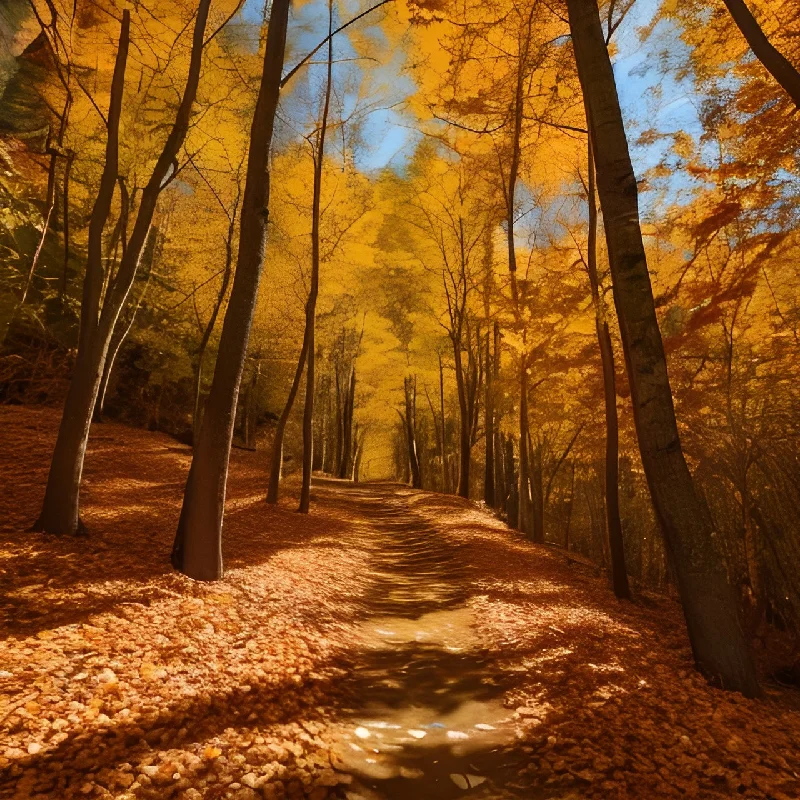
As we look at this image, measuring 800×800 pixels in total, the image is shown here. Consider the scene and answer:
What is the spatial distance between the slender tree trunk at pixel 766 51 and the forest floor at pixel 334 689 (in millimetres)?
5386

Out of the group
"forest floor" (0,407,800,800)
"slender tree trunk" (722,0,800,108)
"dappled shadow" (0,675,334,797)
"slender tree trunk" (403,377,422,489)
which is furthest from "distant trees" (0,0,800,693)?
"dappled shadow" (0,675,334,797)

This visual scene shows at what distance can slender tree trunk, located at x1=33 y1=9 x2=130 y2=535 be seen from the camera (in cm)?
527

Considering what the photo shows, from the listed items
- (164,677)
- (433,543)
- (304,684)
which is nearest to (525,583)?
(433,543)

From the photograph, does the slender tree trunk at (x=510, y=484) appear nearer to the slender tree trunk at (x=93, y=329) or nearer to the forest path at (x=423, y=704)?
the forest path at (x=423, y=704)

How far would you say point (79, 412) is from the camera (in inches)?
212

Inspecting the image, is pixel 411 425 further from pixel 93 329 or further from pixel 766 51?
pixel 766 51

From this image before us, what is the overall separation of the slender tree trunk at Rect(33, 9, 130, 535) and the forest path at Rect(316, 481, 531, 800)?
3.63m

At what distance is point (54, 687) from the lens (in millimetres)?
2760

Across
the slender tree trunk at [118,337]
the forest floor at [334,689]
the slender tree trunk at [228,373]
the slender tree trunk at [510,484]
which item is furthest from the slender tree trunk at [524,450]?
the slender tree trunk at [118,337]

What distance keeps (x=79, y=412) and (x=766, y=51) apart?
7948 millimetres

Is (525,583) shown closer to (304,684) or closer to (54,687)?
(304,684)

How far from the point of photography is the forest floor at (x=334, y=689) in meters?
2.50

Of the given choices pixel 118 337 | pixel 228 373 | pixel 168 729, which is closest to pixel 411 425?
pixel 118 337

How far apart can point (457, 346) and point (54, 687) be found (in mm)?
13057
